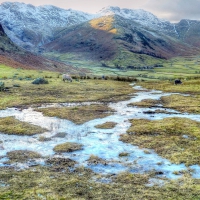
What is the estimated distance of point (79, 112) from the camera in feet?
116

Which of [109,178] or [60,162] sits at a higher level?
[60,162]

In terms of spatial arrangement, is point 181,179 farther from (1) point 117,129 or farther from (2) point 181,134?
(1) point 117,129

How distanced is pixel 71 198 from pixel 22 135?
13.0 metres

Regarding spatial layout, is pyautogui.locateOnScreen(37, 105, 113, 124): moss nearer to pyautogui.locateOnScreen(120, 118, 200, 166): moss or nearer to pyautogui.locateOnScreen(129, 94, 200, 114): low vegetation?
pyautogui.locateOnScreen(120, 118, 200, 166): moss

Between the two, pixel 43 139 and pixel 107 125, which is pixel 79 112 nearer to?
pixel 107 125

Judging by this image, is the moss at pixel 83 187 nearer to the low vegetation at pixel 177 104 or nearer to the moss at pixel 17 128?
the moss at pixel 17 128

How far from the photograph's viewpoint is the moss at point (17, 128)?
Answer: 2569 cm

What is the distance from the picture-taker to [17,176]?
53.0ft

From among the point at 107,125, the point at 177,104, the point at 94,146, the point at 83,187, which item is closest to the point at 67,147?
the point at 94,146

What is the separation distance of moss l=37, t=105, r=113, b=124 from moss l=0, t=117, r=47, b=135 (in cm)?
513

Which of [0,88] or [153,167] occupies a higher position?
[0,88]

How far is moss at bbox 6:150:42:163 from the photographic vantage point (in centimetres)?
1907

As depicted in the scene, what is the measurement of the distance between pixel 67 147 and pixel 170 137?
383 inches

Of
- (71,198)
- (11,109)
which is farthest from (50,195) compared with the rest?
(11,109)
